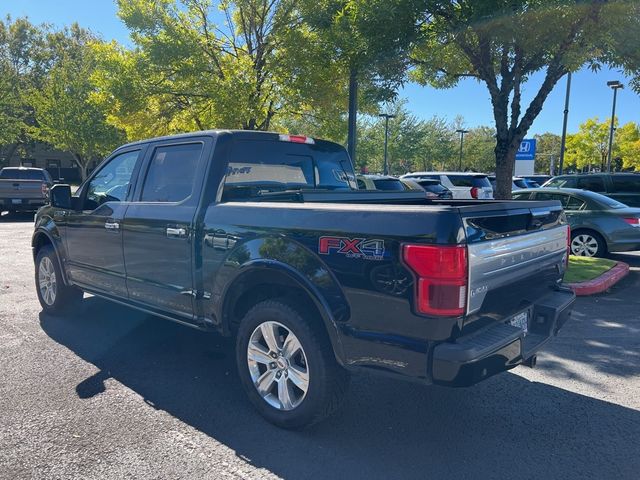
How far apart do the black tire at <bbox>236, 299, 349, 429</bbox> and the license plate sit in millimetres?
1128

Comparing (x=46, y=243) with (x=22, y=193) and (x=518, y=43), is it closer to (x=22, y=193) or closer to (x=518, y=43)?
(x=518, y=43)

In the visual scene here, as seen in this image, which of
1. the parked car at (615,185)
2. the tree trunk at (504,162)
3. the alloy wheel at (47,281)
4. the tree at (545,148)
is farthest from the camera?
the tree at (545,148)

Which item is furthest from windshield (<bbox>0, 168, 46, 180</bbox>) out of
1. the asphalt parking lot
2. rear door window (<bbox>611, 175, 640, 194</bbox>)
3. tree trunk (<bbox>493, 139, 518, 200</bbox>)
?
rear door window (<bbox>611, 175, 640, 194</bbox>)

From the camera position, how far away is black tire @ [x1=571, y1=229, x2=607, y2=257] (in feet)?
31.8

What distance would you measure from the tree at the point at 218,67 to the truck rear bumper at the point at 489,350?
7.88 metres

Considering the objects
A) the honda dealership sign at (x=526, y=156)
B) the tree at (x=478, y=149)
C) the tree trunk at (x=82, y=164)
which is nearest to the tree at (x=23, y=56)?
the tree trunk at (x=82, y=164)

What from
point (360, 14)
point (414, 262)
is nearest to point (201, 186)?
point (414, 262)

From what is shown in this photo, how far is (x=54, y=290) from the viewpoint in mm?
5906

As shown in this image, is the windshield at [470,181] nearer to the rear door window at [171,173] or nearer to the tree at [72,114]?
the rear door window at [171,173]

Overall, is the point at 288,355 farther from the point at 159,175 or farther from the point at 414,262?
the point at 159,175

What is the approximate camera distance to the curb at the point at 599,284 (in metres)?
7.16

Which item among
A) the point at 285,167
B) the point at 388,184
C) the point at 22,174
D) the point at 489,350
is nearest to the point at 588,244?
the point at 388,184

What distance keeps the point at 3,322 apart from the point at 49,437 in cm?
308

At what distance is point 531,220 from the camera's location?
3385 millimetres
